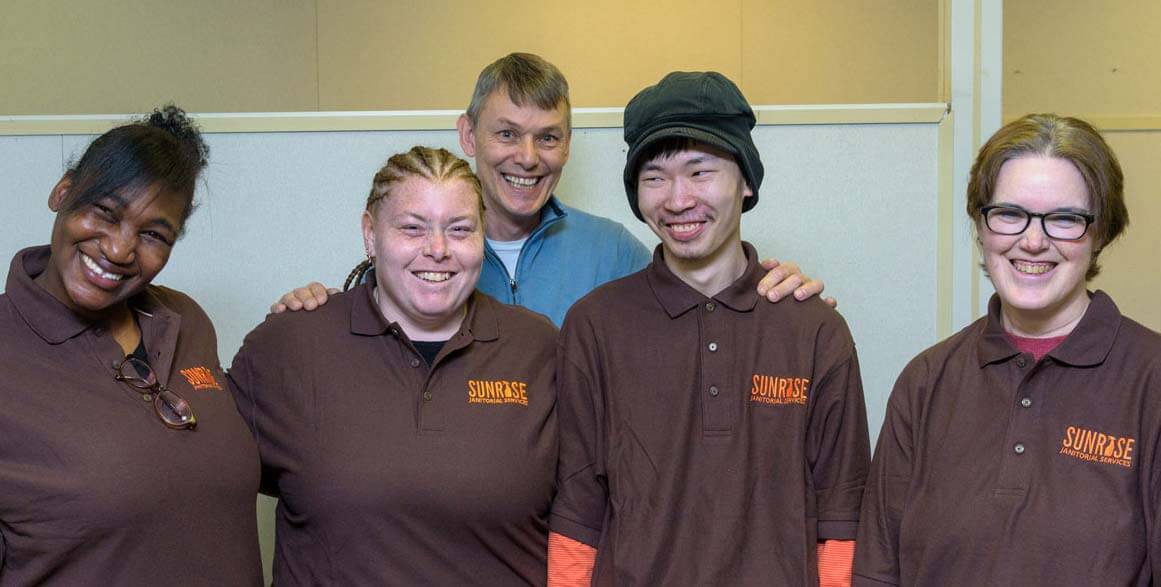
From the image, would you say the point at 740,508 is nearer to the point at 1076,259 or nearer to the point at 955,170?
the point at 1076,259

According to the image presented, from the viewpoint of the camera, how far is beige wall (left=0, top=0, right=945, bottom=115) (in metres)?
4.88

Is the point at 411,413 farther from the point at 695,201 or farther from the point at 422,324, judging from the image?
the point at 695,201

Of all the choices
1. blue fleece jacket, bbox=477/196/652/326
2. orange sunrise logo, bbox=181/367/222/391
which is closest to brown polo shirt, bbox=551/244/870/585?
blue fleece jacket, bbox=477/196/652/326

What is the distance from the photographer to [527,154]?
254cm

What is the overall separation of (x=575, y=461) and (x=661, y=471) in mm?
173

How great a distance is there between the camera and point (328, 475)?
1.98 metres

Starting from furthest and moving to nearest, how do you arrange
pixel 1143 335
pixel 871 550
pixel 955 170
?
pixel 955 170, pixel 871 550, pixel 1143 335

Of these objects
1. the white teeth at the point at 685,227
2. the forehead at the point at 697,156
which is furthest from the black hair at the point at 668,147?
the white teeth at the point at 685,227

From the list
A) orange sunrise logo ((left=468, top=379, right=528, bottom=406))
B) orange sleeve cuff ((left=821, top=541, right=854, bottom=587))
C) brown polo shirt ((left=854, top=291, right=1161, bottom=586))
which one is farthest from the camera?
orange sunrise logo ((left=468, top=379, right=528, bottom=406))

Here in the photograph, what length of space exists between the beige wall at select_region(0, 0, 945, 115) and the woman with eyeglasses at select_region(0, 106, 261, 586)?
3.02m

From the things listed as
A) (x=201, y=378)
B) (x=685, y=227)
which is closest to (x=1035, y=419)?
(x=685, y=227)

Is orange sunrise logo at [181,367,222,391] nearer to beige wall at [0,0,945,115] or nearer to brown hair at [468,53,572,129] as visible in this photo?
brown hair at [468,53,572,129]

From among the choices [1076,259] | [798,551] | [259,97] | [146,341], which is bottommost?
[798,551]

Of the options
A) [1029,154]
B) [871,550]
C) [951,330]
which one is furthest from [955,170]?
[871,550]
